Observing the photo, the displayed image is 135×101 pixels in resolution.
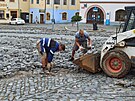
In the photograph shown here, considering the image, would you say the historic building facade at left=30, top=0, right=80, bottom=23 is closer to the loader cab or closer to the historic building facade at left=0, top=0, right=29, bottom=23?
the historic building facade at left=0, top=0, right=29, bottom=23

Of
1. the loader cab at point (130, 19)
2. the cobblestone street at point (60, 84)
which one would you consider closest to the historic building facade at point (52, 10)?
the cobblestone street at point (60, 84)

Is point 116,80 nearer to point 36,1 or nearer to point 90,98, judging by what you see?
point 90,98

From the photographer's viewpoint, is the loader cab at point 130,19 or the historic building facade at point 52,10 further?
the historic building facade at point 52,10

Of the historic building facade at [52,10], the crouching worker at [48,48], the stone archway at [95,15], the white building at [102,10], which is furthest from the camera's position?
the historic building facade at [52,10]

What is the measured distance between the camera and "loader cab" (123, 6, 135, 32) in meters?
11.7

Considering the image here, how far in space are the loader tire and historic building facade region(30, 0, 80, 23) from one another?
59678 mm

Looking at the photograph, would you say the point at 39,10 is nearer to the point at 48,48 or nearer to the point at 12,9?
the point at 12,9

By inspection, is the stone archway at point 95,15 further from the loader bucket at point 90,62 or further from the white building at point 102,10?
the loader bucket at point 90,62

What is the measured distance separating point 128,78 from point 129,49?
932mm

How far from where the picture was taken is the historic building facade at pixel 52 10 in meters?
73.1

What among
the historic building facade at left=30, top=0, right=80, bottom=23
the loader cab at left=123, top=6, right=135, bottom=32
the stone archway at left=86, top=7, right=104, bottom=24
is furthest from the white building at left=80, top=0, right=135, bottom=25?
the loader cab at left=123, top=6, right=135, bottom=32

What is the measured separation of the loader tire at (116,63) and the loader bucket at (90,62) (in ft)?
0.94

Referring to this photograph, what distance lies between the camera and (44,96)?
29.6 feet

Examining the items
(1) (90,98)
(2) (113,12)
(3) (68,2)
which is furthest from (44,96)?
(3) (68,2)
